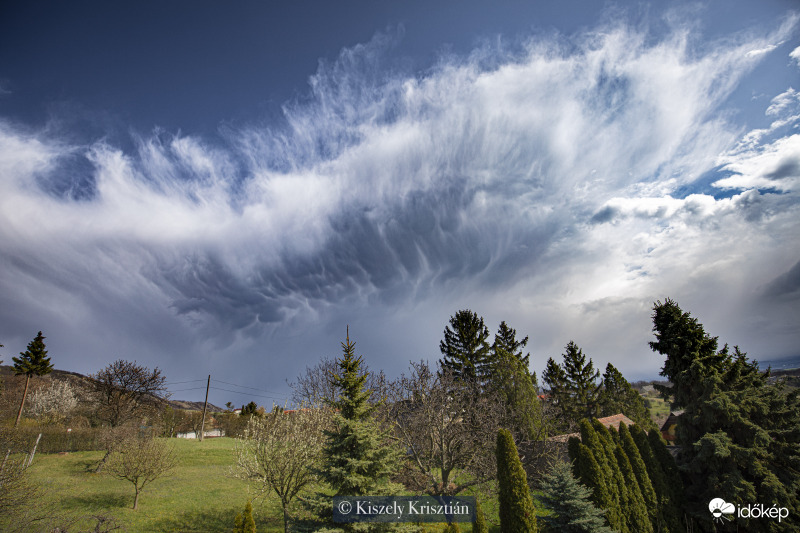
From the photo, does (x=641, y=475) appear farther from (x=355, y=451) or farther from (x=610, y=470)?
(x=355, y=451)

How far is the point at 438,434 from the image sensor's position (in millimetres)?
22203

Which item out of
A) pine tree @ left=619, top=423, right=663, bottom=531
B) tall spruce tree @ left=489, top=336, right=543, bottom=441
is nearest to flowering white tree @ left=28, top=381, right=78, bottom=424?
tall spruce tree @ left=489, top=336, right=543, bottom=441

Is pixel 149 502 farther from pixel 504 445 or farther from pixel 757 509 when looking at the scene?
pixel 757 509

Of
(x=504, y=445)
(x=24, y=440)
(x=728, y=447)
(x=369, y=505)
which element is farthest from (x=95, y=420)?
(x=728, y=447)

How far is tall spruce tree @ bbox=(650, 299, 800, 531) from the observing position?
19125mm

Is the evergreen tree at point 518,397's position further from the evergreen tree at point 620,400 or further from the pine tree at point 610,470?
the evergreen tree at point 620,400

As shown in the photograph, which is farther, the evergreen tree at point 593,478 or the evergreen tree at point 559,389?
the evergreen tree at point 559,389

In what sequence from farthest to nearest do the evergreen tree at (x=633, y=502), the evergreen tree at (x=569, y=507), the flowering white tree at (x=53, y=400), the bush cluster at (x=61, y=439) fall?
the flowering white tree at (x=53, y=400), the bush cluster at (x=61, y=439), the evergreen tree at (x=633, y=502), the evergreen tree at (x=569, y=507)

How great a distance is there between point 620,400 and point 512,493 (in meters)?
61.9

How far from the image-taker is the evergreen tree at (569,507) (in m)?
14.9

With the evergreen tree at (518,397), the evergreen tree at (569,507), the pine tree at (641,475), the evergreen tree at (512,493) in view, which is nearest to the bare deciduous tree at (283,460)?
the evergreen tree at (512,493)

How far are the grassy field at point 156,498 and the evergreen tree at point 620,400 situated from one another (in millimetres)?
59812

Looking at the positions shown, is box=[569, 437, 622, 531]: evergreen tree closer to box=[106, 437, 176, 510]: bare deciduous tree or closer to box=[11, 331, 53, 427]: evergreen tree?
box=[106, 437, 176, 510]: bare deciduous tree

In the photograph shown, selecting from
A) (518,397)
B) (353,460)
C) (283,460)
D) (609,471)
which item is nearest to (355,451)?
(353,460)
